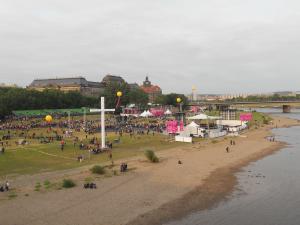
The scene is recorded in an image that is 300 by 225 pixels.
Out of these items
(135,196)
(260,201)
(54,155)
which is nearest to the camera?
(260,201)

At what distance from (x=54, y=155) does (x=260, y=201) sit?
107 feet

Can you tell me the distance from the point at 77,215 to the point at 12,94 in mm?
116766

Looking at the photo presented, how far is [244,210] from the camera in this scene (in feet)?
→ 104

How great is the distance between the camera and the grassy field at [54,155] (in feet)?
156

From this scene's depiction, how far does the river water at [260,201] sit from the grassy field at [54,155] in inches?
796

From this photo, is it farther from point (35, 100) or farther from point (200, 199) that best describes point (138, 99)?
point (200, 199)

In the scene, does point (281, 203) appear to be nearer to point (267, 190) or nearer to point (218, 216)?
point (267, 190)

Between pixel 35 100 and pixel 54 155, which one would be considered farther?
pixel 35 100

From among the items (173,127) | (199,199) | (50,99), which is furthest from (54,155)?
(50,99)

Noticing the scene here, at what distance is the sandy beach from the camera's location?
95.2 feet

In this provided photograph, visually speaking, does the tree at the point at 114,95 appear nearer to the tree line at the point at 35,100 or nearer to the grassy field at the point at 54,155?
the tree line at the point at 35,100

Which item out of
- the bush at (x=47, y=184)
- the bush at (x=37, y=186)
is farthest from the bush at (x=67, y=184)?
the bush at (x=37, y=186)

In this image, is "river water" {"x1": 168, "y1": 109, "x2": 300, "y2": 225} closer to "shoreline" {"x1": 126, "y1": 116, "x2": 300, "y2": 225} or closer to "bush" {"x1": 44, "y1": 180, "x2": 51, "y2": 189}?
"shoreline" {"x1": 126, "y1": 116, "x2": 300, "y2": 225}

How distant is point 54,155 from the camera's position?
56469mm
